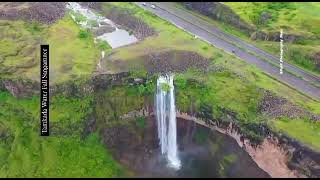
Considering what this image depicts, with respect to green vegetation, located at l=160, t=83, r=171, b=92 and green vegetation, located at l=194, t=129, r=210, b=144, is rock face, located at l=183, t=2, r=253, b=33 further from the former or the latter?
green vegetation, located at l=194, t=129, r=210, b=144

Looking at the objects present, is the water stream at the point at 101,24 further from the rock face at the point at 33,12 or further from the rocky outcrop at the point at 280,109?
the rocky outcrop at the point at 280,109

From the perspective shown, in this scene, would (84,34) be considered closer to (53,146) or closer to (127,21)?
(127,21)

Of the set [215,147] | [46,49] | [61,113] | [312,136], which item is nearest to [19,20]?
[46,49]

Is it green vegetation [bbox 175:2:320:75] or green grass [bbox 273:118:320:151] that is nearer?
green grass [bbox 273:118:320:151]

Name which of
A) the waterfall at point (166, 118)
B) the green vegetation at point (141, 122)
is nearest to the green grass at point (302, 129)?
→ the waterfall at point (166, 118)

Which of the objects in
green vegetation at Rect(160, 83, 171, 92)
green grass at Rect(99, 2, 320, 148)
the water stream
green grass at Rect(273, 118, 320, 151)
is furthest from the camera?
the water stream

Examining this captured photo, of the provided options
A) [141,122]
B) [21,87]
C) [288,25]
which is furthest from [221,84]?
[21,87]

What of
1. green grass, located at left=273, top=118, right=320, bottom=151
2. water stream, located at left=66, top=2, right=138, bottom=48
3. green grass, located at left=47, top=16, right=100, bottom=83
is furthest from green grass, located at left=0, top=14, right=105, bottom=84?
green grass, located at left=273, top=118, right=320, bottom=151
